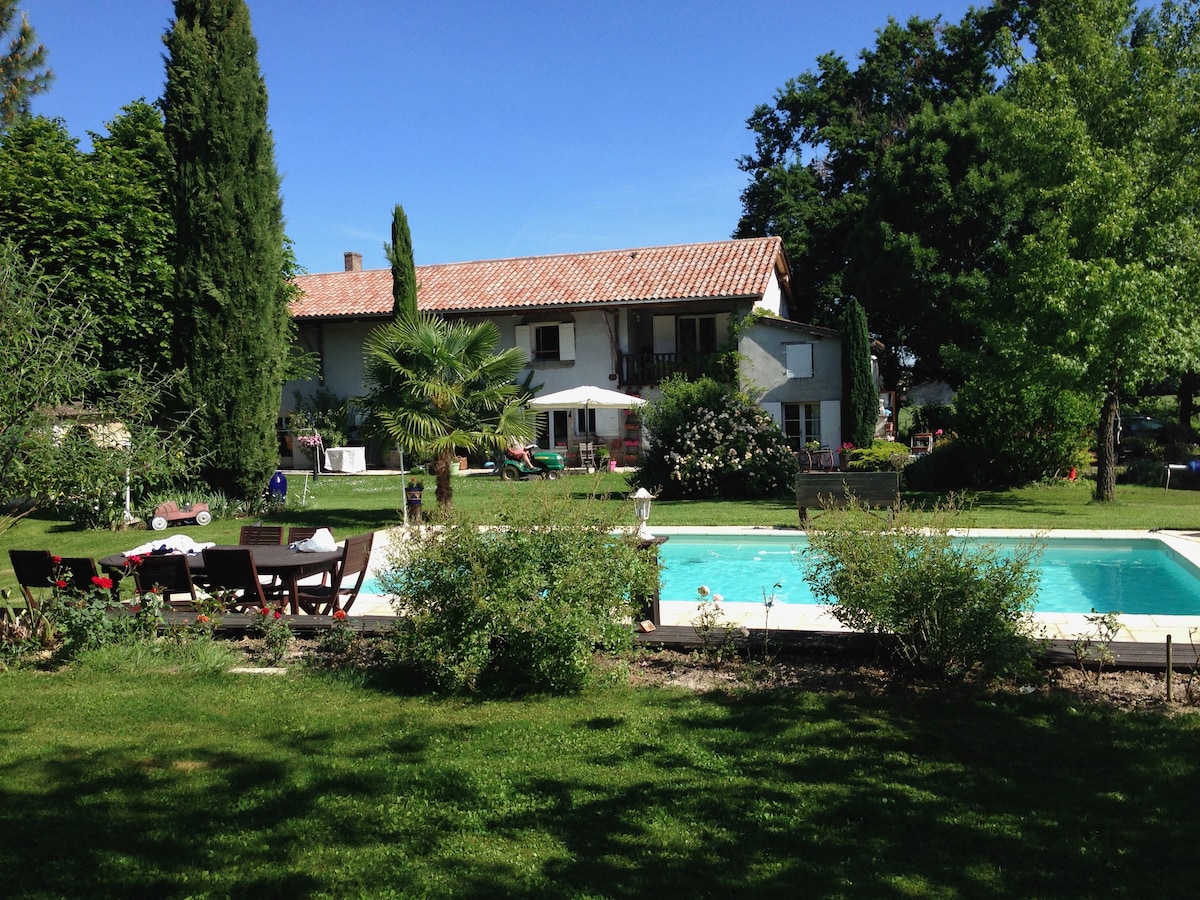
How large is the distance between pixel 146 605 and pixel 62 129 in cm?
2207

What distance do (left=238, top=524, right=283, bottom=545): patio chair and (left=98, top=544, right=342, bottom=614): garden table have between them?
3.76 feet

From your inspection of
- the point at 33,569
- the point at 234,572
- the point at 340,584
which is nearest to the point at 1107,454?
the point at 340,584

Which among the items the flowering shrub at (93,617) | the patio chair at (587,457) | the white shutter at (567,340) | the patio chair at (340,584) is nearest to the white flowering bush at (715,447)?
the patio chair at (587,457)

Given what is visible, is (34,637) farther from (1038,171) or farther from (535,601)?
(1038,171)

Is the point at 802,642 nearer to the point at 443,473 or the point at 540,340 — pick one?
the point at 443,473

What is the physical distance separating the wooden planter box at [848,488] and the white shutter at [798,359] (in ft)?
43.4

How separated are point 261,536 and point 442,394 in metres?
4.99

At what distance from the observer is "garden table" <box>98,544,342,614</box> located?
320 inches

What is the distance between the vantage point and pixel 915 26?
35.5 m

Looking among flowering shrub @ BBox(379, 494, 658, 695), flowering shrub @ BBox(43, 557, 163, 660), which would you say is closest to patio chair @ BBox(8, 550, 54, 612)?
flowering shrub @ BBox(43, 557, 163, 660)

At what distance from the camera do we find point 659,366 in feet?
97.8

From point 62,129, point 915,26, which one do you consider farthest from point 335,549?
point 915,26

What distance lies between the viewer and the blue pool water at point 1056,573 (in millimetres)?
10219

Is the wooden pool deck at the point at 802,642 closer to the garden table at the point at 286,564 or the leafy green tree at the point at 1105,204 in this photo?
the garden table at the point at 286,564
